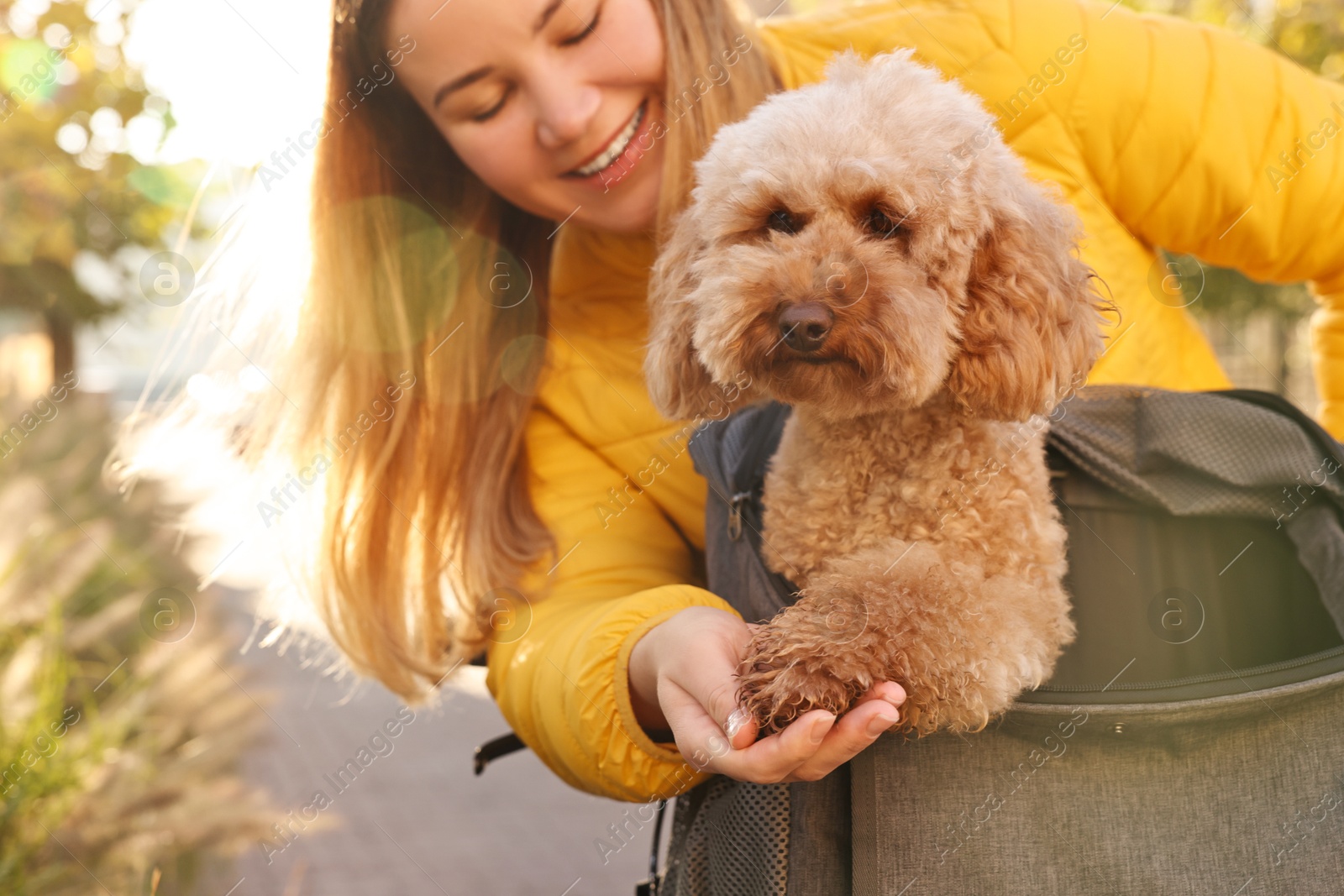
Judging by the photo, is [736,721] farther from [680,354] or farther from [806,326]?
[680,354]

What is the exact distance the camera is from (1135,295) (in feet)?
6.58

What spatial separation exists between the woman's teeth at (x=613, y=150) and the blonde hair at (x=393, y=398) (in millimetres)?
377

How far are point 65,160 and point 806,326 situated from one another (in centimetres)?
445

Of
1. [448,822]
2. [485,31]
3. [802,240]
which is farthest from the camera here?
[448,822]

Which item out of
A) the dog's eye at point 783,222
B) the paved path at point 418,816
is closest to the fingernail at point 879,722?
the dog's eye at point 783,222

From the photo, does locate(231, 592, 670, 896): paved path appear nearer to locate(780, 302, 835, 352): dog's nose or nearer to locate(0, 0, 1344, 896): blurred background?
locate(0, 0, 1344, 896): blurred background

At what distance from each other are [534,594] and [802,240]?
97cm

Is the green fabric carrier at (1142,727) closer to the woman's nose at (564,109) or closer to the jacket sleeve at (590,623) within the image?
the jacket sleeve at (590,623)

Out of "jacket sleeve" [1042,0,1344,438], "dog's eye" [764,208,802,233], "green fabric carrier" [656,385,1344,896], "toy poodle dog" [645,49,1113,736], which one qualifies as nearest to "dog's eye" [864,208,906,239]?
"toy poodle dog" [645,49,1113,736]

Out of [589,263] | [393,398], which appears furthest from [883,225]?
[393,398]

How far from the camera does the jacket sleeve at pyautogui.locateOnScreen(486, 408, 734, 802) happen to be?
65.6 inches

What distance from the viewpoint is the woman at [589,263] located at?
1.88 m

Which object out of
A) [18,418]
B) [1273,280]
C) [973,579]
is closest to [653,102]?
[973,579]

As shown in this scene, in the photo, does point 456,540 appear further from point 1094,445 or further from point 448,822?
point 448,822
